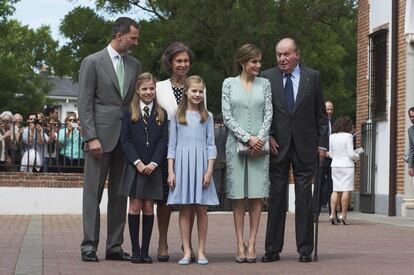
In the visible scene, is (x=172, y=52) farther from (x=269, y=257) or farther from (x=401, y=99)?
(x=401, y=99)

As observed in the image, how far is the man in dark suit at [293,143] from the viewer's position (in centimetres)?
1048

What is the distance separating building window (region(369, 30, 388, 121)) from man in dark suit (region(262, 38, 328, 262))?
36.5 ft

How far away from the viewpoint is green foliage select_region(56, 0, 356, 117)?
95.3 feet

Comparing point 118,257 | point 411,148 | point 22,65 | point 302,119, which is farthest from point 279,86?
point 22,65

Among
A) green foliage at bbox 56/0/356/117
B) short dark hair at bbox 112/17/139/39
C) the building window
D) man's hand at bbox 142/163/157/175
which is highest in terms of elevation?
green foliage at bbox 56/0/356/117

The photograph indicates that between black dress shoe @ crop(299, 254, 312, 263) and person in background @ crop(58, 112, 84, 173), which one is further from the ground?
person in background @ crop(58, 112, 84, 173)

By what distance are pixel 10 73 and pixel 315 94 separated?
52206 mm

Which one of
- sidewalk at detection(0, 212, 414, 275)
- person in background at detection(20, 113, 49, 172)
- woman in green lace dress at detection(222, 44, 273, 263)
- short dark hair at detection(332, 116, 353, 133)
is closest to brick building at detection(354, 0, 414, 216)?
short dark hair at detection(332, 116, 353, 133)

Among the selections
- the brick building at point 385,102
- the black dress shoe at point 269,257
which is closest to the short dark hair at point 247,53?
the black dress shoe at point 269,257

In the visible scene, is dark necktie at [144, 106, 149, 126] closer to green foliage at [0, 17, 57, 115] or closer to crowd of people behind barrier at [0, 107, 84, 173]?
crowd of people behind barrier at [0, 107, 84, 173]

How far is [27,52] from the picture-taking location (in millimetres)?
74688

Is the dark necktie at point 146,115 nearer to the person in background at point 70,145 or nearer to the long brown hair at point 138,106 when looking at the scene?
the long brown hair at point 138,106

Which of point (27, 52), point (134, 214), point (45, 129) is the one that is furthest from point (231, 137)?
point (27, 52)

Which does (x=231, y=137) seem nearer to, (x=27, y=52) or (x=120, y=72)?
(x=120, y=72)
